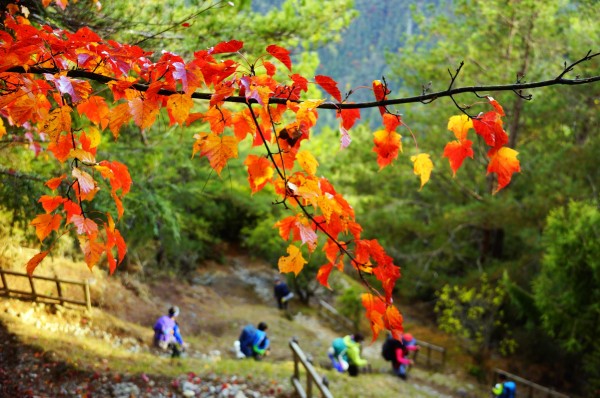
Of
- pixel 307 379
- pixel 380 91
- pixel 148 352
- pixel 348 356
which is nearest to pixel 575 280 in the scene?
pixel 348 356

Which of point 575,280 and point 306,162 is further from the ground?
point 306,162

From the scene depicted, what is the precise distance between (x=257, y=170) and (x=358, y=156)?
14946 mm

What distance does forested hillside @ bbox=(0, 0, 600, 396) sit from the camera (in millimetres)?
1976

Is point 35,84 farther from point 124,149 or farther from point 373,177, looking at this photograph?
point 373,177

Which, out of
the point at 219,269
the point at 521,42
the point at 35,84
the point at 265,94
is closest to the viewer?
the point at 265,94

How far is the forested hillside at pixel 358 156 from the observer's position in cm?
198

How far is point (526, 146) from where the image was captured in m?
13.7

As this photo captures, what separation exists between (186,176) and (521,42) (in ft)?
35.1

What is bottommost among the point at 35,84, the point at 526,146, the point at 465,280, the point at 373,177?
the point at 465,280

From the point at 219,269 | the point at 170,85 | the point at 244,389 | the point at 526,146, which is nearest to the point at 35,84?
the point at 170,85

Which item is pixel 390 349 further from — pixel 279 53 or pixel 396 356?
pixel 279 53

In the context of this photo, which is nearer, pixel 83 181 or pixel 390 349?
pixel 83 181

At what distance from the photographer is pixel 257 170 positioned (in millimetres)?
2260

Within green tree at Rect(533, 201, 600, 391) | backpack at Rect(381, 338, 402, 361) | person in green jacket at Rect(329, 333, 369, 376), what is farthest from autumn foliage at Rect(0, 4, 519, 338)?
green tree at Rect(533, 201, 600, 391)
